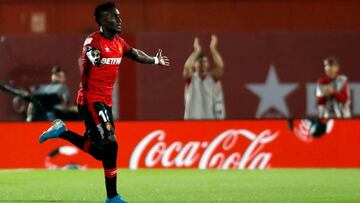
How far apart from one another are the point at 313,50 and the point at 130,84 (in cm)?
322

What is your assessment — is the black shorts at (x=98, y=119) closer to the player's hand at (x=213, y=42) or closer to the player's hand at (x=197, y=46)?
the player's hand at (x=197, y=46)

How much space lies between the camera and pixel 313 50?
1995 centimetres

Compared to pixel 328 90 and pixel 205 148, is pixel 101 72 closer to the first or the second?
pixel 205 148

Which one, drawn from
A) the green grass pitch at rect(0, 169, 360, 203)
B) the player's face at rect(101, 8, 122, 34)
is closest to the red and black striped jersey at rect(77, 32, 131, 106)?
the player's face at rect(101, 8, 122, 34)

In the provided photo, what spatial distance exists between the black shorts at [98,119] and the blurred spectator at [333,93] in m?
7.78

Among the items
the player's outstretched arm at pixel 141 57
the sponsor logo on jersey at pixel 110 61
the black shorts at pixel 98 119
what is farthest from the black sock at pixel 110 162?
the player's outstretched arm at pixel 141 57

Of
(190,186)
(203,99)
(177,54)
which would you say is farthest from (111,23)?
(177,54)

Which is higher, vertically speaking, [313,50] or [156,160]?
[313,50]

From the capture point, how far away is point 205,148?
59.5ft

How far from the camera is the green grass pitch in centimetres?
1231

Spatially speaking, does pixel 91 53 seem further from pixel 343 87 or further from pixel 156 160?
pixel 343 87

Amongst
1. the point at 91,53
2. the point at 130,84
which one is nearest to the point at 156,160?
the point at 130,84

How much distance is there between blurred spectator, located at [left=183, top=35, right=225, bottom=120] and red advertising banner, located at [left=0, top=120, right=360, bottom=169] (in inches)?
17.1

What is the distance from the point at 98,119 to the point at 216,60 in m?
7.85
